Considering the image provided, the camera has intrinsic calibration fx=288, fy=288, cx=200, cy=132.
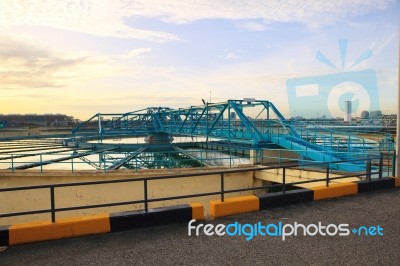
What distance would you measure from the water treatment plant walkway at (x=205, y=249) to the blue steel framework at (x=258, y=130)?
9369 mm

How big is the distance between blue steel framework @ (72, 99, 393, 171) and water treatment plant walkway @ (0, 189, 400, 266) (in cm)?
937

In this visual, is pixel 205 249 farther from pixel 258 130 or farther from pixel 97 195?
pixel 258 130

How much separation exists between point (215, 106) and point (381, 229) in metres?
23.6

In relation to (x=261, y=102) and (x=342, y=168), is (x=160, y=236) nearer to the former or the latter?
(x=342, y=168)

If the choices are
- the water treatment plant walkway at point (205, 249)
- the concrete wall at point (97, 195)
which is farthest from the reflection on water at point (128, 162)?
the water treatment plant walkway at point (205, 249)

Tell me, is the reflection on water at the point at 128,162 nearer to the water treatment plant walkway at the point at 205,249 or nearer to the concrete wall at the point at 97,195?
the concrete wall at the point at 97,195

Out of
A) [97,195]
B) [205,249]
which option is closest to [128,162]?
[97,195]

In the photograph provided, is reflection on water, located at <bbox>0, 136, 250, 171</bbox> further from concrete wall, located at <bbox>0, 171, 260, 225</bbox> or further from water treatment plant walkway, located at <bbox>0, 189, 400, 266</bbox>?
water treatment plant walkway, located at <bbox>0, 189, 400, 266</bbox>

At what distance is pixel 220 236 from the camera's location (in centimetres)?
555

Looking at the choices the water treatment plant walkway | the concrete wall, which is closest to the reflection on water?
the concrete wall

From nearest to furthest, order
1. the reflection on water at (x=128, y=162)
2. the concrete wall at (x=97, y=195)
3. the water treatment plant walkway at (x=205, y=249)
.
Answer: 1. the water treatment plant walkway at (x=205, y=249)
2. the concrete wall at (x=97, y=195)
3. the reflection on water at (x=128, y=162)

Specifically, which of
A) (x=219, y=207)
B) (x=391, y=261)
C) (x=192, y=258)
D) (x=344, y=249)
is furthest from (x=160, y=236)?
(x=391, y=261)

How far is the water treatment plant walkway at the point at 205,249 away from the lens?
4.53 m

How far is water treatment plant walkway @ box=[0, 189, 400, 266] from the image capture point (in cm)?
453
